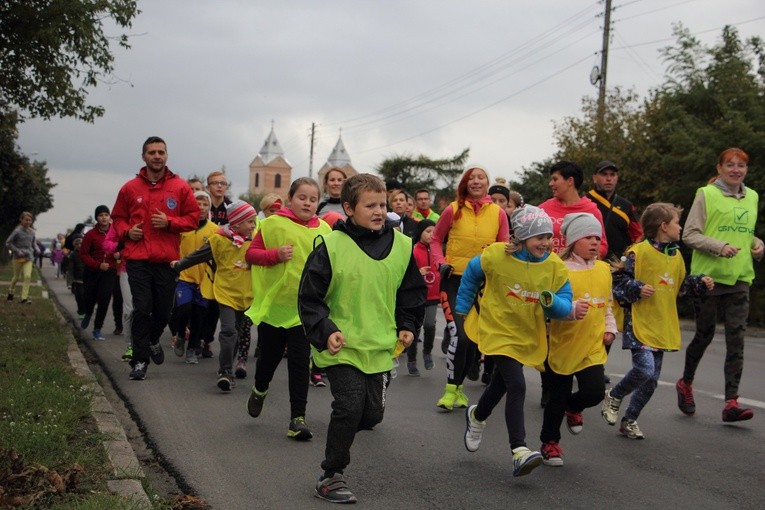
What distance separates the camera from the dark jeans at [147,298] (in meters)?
9.43

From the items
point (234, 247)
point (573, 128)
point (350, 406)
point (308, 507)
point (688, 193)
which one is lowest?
point (308, 507)

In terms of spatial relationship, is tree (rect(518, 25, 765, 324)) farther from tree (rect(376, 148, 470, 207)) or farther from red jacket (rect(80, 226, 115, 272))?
tree (rect(376, 148, 470, 207))

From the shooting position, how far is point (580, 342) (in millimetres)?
6551

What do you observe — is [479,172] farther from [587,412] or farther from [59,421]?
[59,421]

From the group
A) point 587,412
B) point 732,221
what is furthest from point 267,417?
point 732,221

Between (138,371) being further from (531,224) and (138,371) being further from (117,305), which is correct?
(117,305)

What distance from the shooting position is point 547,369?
6.63 meters

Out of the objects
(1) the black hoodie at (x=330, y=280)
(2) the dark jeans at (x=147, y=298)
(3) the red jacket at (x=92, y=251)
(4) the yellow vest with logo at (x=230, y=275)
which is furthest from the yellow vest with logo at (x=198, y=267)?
(1) the black hoodie at (x=330, y=280)

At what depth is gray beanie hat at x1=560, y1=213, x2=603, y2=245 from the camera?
672 cm

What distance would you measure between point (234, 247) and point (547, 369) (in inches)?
179

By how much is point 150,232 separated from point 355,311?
449cm

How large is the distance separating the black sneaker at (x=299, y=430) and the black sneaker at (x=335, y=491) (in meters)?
1.54

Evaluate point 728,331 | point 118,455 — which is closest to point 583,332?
point 728,331

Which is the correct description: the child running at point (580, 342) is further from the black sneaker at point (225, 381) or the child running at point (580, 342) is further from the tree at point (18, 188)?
the tree at point (18, 188)
